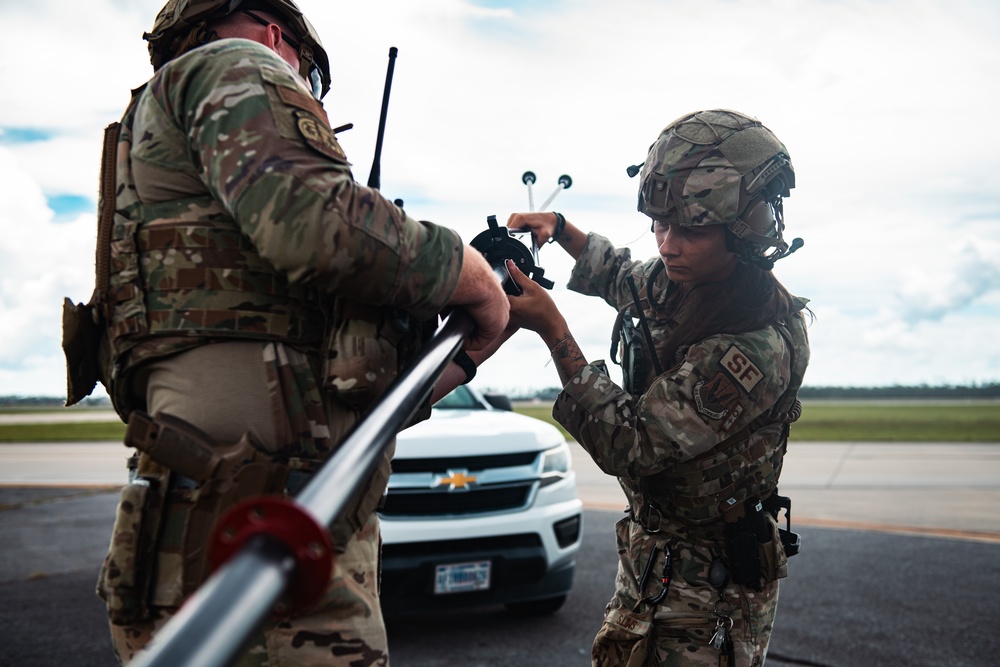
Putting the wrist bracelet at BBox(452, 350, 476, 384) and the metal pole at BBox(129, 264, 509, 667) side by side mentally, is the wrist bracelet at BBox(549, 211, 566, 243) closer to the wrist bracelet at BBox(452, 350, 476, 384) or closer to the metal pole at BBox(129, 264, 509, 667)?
the wrist bracelet at BBox(452, 350, 476, 384)

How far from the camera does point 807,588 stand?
677 cm

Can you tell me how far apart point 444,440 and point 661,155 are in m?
3.20

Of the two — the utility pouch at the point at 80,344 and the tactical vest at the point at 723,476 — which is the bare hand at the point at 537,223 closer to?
the tactical vest at the point at 723,476

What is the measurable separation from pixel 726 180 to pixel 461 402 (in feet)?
15.7

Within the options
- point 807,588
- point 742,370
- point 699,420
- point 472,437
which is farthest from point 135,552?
point 807,588

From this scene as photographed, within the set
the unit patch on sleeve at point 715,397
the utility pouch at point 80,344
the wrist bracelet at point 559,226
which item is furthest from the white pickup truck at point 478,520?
the utility pouch at point 80,344

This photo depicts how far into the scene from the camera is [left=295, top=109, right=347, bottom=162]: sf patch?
1.55 meters

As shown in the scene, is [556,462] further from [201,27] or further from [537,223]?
[201,27]

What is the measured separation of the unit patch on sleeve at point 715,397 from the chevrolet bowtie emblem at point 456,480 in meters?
3.12

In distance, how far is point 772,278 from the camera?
268 centimetres

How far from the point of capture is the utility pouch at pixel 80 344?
1760 mm

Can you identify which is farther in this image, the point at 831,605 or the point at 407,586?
the point at 831,605

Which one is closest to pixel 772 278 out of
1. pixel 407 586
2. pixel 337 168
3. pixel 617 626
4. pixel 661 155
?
pixel 661 155

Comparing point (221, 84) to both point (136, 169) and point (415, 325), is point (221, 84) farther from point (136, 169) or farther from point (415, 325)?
point (415, 325)
